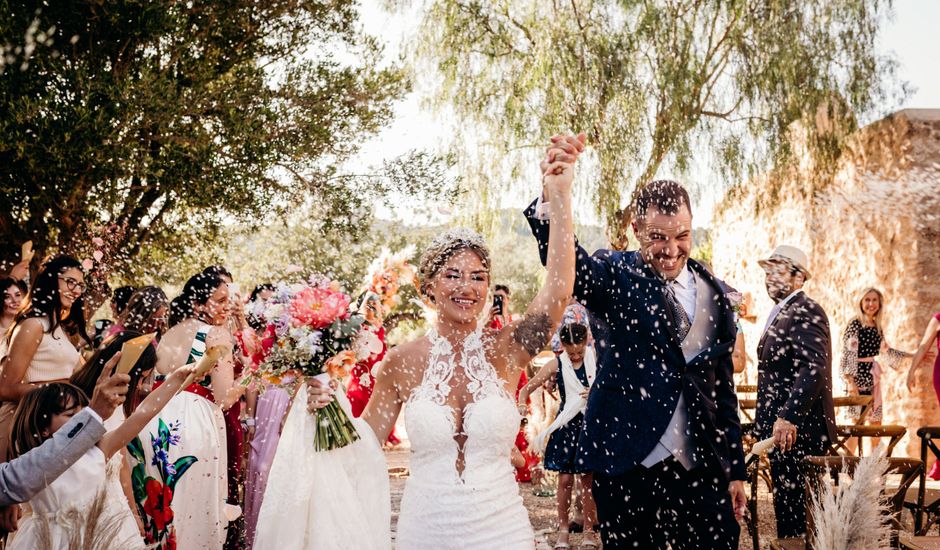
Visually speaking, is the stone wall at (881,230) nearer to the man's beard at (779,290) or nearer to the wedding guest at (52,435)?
the man's beard at (779,290)

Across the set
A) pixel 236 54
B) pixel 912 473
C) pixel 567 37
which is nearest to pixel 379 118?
pixel 236 54

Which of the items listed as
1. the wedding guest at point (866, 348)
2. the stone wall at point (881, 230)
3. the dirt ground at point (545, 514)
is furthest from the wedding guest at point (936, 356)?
the dirt ground at point (545, 514)

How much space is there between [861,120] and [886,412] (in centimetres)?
449

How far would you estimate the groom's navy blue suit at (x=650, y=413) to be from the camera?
141 inches

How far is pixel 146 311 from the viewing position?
6.73m

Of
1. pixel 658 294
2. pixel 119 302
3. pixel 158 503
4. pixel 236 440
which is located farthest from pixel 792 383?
pixel 119 302

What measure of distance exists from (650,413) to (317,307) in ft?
5.91

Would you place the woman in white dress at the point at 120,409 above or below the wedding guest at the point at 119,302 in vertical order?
below

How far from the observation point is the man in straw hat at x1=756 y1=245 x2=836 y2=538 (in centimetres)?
550

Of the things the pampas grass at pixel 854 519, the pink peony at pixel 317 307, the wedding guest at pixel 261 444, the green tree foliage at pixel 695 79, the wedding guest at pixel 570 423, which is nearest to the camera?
the pampas grass at pixel 854 519

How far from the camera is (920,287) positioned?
10930 millimetres

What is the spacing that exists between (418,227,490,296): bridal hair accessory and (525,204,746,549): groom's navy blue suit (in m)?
0.27

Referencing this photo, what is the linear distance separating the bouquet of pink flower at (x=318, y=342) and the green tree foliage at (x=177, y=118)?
5.76 meters

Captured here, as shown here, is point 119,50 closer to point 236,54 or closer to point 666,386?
point 236,54
